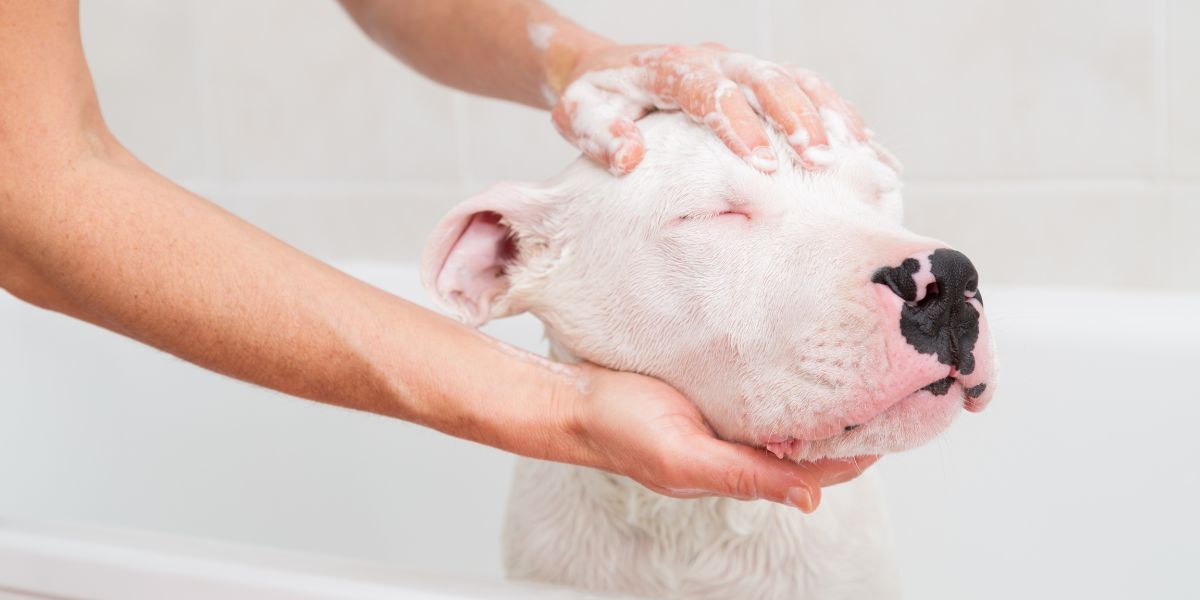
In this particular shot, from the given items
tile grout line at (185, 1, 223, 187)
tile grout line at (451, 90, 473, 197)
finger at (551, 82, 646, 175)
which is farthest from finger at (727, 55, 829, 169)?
tile grout line at (185, 1, 223, 187)

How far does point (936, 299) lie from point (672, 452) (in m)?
0.28

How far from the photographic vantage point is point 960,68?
2.41 meters

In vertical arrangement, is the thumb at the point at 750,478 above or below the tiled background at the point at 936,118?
below

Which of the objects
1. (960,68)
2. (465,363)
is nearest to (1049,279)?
(960,68)

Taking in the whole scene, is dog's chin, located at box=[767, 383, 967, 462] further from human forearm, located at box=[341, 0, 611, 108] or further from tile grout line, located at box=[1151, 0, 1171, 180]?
tile grout line, located at box=[1151, 0, 1171, 180]

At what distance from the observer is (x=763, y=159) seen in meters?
1.26

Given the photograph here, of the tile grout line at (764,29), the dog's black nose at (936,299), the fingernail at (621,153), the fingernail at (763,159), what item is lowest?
the dog's black nose at (936,299)

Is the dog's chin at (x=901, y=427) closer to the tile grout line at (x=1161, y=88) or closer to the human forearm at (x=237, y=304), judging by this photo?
the human forearm at (x=237, y=304)

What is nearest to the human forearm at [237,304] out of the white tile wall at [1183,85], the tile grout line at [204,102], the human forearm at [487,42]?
the human forearm at [487,42]

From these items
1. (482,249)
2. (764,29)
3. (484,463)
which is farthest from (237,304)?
(764,29)

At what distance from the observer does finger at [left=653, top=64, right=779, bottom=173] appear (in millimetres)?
1265

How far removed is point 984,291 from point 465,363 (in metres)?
1.37

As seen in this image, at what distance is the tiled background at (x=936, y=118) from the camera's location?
7.54ft

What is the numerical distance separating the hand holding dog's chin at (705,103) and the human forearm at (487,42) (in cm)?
18
